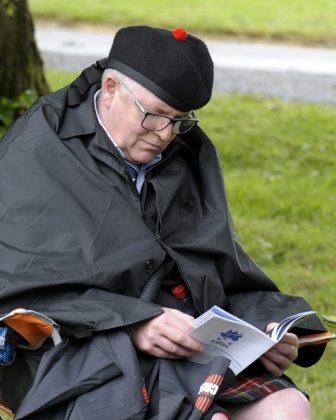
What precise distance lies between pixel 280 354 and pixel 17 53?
4.04 metres

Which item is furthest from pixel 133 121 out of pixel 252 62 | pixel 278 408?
pixel 252 62

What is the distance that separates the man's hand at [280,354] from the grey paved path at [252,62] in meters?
6.40

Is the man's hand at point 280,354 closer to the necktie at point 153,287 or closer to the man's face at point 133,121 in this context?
the necktie at point 153,287

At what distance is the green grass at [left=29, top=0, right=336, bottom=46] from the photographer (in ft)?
42.7

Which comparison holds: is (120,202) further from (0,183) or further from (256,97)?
(256,97)

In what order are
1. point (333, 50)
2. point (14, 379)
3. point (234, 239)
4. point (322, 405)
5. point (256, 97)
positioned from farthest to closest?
1. point (333, 50)
2. point (256, 97)
3. point (322, 405)
4. point (234, 239)
5. point (14, 379)

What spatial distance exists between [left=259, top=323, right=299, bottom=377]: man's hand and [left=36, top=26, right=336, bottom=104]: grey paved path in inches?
252

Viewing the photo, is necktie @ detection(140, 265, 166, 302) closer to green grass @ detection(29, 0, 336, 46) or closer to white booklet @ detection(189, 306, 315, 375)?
white booklet @ detection(189, 306, 315, 375)

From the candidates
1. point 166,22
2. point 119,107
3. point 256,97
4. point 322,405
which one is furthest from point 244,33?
point 119,107

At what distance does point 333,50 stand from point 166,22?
222 cm

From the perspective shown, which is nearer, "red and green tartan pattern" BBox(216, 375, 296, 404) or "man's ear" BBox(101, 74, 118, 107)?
"red and green tartan pattern" BBox(216, 375, 296, 404)

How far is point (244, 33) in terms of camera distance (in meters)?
13.0

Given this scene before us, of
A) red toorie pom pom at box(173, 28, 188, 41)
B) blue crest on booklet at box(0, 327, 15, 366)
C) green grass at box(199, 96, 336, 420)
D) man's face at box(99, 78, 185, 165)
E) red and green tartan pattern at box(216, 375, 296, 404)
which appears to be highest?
red toorie pom pom at box(173, 28, 188, 41)

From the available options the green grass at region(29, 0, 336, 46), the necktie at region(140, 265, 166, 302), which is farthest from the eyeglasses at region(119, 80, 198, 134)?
the green grass at region(29, 0, 336, 46)
